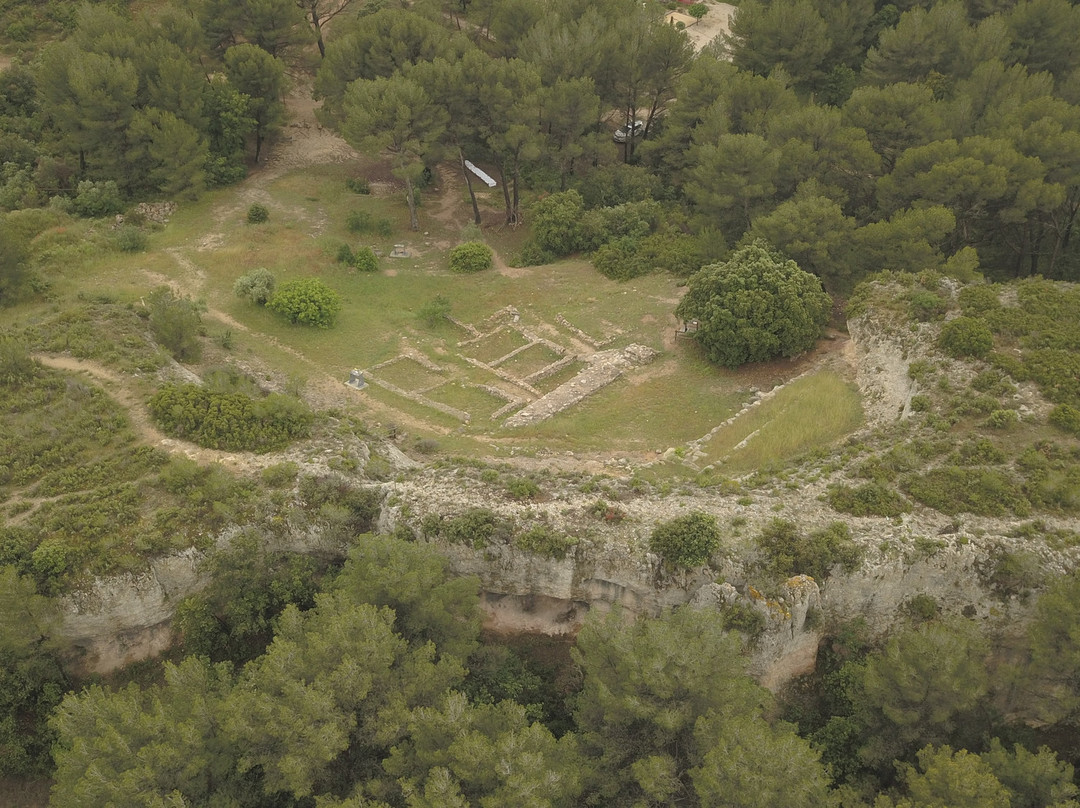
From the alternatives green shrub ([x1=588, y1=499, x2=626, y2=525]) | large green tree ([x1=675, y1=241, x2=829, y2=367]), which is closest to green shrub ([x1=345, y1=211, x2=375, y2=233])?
large green tree ([x1=675, y1=241, x2=829, y2=367])

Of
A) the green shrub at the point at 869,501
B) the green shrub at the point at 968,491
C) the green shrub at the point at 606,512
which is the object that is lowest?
the green shrub at the point at 606,512

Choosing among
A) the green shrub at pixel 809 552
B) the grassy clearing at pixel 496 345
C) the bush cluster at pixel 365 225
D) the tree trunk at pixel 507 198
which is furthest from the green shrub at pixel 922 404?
the bush cluster at pixel 365 225

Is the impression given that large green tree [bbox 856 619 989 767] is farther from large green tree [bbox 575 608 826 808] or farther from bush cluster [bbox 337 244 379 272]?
bush cluster [bbox 337 244 379 272]

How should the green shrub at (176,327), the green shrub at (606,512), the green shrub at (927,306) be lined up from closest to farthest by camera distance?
the green shrub at (606,512), the green shrub at (927,306), the green shrub at (176,327)

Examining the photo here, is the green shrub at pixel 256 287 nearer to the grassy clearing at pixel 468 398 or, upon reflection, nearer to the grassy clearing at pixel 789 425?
the grassy clearing at pixel 468 398

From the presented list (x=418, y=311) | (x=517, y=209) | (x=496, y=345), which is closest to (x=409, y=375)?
(x=496, y=345)

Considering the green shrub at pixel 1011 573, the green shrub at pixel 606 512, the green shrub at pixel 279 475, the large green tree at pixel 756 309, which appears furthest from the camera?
the large green tree at pixel 756 309

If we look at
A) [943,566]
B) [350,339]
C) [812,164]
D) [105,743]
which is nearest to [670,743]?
[943,566]
